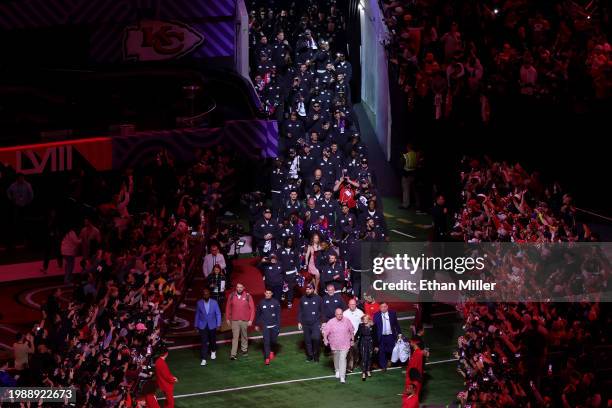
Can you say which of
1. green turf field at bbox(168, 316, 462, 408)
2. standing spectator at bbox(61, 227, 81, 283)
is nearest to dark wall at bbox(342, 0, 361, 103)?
standing spectator at bbox(61, 227, 81, 283)

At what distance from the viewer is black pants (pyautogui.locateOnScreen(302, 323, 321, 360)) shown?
816 inches

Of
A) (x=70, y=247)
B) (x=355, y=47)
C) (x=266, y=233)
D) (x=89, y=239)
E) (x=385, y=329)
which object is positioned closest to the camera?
(x=385, y=329)

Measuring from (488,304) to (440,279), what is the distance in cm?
448

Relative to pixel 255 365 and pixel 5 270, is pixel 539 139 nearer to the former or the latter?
pixel 255 365

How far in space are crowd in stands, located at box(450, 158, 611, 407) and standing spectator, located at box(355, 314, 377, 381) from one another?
180 cm

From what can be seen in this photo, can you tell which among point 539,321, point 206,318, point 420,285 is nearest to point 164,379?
point 206,318

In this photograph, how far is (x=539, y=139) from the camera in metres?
23.2

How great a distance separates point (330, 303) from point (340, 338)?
1.14 m

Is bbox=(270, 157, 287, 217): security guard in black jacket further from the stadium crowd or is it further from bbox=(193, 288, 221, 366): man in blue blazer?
bbox=(193, 288, 221, 366): man in blue blazer

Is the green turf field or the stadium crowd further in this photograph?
the green turf field

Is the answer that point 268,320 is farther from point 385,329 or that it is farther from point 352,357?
point 385,329

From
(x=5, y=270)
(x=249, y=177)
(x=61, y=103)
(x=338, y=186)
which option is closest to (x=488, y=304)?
(x=338, y=186)

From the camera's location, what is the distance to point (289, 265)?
23.3 metres

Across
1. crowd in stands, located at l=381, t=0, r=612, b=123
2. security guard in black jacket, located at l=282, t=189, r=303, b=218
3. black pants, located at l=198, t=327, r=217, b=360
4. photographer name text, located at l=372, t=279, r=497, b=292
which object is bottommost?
black pants, located at l=198, t=327, r=217, b=360
